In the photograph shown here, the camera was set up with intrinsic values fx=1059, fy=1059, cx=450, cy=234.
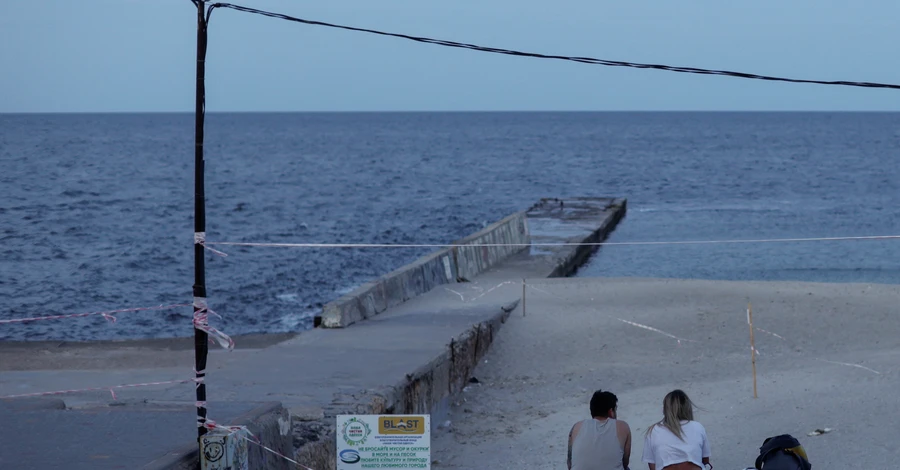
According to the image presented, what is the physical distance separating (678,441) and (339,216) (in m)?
44.9

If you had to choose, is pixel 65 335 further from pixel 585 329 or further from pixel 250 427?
pixel 250 427

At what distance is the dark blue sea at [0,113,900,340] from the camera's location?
28453mm

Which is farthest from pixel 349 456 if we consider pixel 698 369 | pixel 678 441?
pixel 698 369

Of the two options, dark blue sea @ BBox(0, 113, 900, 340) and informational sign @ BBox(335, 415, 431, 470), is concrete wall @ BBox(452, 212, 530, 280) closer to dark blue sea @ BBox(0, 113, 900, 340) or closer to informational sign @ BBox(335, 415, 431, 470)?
dark blue sea @ BBox(0, 113, 900, 340)

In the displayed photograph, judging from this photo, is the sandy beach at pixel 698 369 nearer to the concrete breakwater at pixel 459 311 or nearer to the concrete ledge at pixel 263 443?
the concrete breakwater at pixel 459 311

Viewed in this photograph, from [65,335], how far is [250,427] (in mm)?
16764

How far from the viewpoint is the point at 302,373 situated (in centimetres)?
1116

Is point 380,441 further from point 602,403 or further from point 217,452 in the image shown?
point 602,403

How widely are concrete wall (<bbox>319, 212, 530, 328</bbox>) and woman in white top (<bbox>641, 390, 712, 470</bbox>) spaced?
7.93 metres

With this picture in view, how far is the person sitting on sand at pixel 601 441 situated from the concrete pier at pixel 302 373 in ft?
6.71

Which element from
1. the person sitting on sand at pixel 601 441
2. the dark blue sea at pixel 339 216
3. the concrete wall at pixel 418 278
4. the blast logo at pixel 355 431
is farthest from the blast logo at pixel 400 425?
the dark blue sea at pixel 339 216

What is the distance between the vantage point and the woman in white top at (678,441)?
6.80 metres

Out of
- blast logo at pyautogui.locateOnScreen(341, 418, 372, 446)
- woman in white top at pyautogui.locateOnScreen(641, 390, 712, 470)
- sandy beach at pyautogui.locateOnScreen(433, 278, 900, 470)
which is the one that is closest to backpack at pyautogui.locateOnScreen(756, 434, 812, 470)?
woman in white top at pyautogui.locateOnScreen(641, 390, 712, 470)

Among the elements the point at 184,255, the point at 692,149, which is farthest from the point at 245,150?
the point at 184,255
